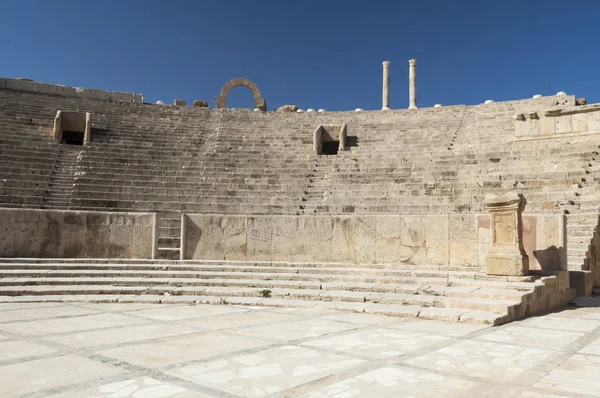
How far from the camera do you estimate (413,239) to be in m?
10.2

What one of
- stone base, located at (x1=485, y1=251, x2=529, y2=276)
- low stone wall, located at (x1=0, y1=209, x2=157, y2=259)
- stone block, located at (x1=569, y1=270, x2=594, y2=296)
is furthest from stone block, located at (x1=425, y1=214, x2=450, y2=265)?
low stone wall, located at (x1=0, y1=209, x2=157, y2=259)

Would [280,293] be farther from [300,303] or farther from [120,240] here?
[120,240]

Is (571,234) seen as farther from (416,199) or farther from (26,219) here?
(26,219)

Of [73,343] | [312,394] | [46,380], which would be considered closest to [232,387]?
[312,394]

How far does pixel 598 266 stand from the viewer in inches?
413

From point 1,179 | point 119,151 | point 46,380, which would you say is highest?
point 119,151

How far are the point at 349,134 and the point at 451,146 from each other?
4.55 meters

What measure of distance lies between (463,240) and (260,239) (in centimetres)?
395

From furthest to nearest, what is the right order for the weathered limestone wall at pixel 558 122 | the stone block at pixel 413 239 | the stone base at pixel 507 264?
1. the weathered limestone wall at pixel 558 122
2. the stone block at pixel 413 239
3. the stone base at pixel 507 264

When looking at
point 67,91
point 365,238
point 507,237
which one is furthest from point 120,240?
point 67,91

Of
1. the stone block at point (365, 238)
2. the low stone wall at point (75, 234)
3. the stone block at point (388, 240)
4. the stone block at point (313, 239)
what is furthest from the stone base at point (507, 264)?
the low stone wall at point (75, 234)

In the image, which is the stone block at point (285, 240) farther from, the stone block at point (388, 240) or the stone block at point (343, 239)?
the stone block at point (388, 240)

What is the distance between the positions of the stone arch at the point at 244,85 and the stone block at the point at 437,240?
69.8 feet

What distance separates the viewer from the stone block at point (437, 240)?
994cm
